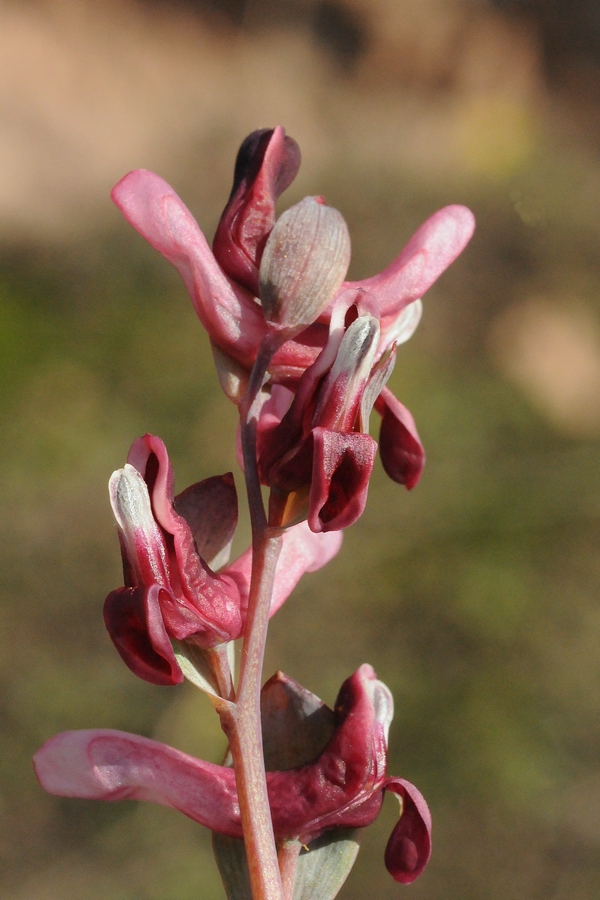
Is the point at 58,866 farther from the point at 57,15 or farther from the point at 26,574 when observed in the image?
the point at 57,15

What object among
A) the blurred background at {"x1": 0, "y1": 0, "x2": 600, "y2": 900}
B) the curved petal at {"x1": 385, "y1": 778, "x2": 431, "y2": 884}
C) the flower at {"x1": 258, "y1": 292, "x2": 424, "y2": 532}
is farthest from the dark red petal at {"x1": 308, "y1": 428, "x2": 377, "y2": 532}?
the blurred background at {"x1": 0, "y1": 0, "x2": 600, "y2": 900}

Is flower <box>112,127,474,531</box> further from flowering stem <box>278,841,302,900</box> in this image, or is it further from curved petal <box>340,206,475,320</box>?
flowering stem <box>278,841,302,900</box>

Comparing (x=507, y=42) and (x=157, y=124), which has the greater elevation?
(x=507, y=42)

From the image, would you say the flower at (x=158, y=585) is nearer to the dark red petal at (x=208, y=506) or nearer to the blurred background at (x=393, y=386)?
the dark red petal at (x=208, y=506)

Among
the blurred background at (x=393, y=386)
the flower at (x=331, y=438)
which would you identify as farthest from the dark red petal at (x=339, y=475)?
the blurred background at (x=393, y=386)

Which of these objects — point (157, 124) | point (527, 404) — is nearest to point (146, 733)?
point (527, 404)

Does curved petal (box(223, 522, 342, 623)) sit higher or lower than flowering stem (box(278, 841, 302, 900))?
higher
